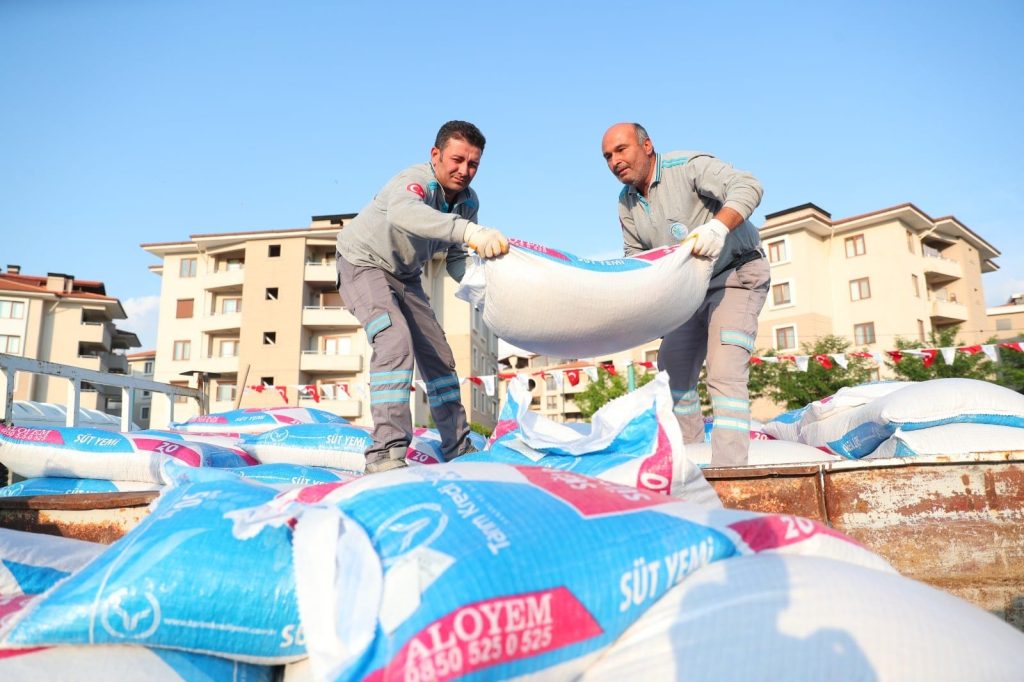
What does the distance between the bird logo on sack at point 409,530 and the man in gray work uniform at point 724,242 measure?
1.80 meters

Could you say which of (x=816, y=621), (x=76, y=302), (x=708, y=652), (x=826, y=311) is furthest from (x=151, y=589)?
(x=76, y=302)

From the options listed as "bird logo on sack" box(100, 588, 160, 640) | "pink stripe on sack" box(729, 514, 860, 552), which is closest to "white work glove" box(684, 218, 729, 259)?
"pink stripe on sack" box(729, 514, 860, 552)

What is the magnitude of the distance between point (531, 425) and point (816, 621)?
1514 mm

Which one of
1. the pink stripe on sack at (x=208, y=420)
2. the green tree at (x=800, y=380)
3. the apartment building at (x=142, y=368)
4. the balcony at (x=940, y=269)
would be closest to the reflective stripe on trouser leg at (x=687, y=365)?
the pink stripe on sack at (x=208, y=420)

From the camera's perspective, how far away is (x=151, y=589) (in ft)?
3.92

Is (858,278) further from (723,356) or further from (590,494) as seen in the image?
(590,494)

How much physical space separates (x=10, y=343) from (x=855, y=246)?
41.1 metres

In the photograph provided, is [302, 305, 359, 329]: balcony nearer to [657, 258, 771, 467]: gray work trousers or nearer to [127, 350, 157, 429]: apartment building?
[127, 350, 157, 429]: apartment building

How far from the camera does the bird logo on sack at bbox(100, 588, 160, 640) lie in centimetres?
118

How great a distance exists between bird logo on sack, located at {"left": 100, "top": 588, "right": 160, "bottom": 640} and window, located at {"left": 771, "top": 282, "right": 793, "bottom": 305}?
31.7 meters

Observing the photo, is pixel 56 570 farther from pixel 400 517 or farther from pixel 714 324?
pixel 714 324

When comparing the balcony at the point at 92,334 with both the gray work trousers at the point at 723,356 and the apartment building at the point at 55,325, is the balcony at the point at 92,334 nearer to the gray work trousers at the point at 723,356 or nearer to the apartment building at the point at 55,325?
the apartment building at the point at 55,325

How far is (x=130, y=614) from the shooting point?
3.87 ft

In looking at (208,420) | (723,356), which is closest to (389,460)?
(723,356)
